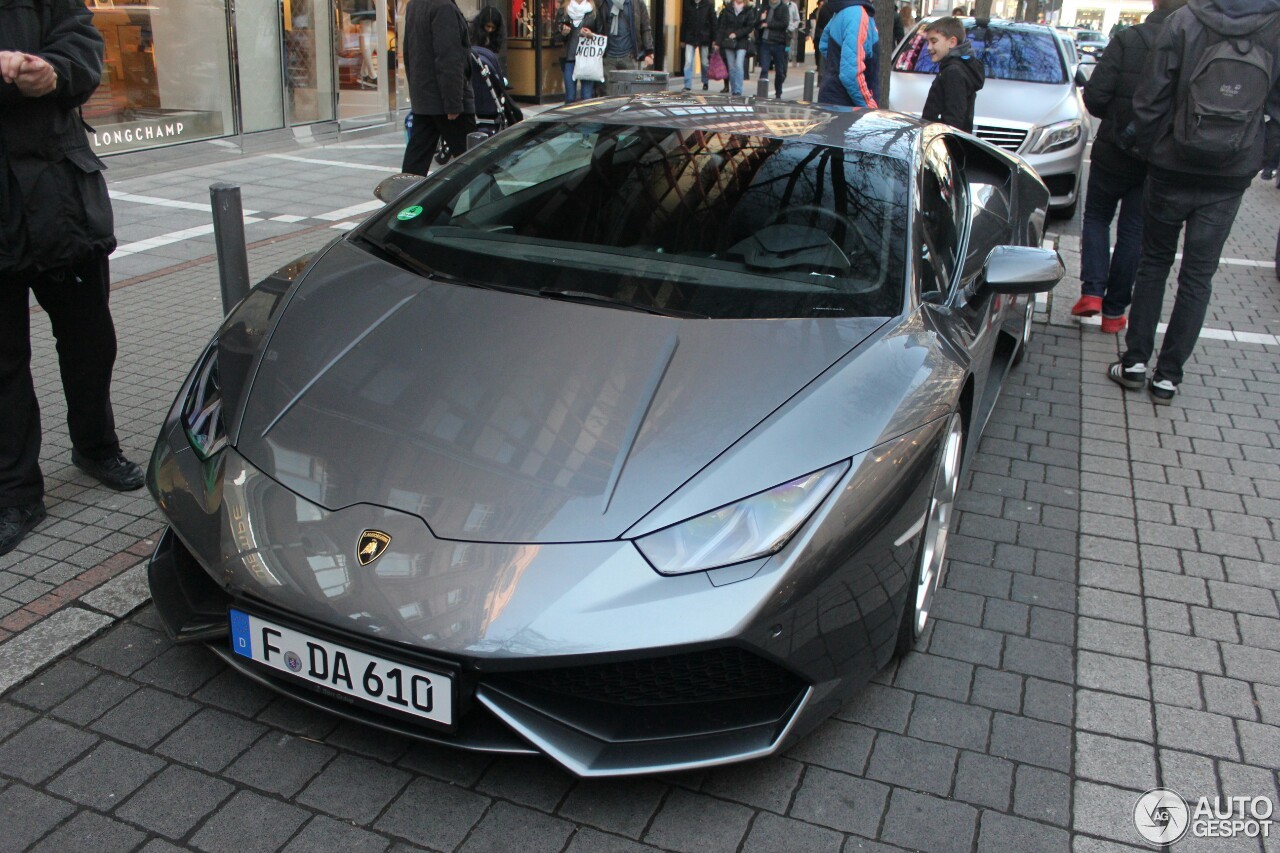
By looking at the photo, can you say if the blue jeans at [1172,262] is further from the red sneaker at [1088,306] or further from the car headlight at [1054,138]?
the car headlight at [1054,138]

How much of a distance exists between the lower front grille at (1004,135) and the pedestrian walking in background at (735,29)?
9.25m

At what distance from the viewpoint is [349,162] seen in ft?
36.3

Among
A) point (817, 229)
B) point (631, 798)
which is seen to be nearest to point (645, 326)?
point (817, 229)

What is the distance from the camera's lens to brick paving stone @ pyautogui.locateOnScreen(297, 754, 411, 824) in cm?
233

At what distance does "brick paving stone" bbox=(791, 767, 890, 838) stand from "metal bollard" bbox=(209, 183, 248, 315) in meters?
2.81

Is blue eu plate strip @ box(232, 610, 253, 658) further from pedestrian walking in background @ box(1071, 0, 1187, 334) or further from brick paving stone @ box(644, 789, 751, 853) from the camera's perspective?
pedestrian walking in background @ box(1071, 0, 1187, 334)

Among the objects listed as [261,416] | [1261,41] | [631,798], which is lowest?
[631,798]

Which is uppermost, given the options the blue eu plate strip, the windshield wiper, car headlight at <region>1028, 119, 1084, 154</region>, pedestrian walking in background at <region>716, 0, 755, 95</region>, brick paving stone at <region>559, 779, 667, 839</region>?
pedestrian walking in background at <region>716, 0, 755, 95</region>

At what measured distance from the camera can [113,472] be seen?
148 inches

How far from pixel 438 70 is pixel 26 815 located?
6598 mm

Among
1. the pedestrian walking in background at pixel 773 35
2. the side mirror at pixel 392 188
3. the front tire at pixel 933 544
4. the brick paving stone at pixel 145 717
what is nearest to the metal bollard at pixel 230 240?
the side mirror at pixel 392 188

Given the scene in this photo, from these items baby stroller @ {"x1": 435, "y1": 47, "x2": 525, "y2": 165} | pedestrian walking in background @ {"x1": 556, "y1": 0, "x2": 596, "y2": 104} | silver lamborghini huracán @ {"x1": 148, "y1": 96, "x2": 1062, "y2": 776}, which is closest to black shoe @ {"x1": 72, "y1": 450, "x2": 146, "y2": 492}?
silver lamborghini huracán @ {"x1": 148, "y1": 96, "x2": 1062, "y2": 776}

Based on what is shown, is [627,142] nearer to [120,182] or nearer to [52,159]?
[52,159]

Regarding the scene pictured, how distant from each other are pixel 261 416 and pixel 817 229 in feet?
5.44
